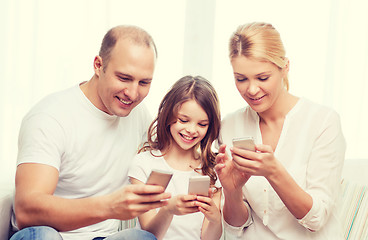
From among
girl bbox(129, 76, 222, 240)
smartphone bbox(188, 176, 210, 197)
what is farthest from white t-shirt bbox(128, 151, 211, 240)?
smartphone bbox(188, 176, 210, 197)

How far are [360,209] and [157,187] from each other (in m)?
1.39

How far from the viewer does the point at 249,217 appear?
7.05 ft

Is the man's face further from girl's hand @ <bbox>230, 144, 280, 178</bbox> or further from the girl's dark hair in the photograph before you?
girl's hand @ <bbox>230, 144, 280, 178</bbox>

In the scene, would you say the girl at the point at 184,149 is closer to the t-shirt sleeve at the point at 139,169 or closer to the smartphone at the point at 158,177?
the t-shirt sleeve at the point at 139,169

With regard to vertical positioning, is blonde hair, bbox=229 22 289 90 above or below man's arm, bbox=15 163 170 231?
above


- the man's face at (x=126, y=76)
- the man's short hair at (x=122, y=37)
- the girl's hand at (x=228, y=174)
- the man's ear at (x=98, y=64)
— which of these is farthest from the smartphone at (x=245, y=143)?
the man's ear at (x=98, y=64)

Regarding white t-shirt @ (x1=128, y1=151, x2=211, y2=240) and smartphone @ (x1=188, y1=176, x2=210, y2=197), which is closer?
smartphone @ (x1=188, y1=176, x2=210, y2=197)

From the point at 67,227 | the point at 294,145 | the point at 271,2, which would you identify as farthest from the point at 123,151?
the point at 271,2

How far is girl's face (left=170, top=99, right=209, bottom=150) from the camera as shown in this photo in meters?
2.20

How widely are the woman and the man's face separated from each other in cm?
39

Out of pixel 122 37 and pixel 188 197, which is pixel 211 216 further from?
pixel 122 37

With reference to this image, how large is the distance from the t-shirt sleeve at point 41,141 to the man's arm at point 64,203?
3 centimetres

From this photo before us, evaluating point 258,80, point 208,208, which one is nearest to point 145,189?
point 208,208

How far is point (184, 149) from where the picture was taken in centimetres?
232
